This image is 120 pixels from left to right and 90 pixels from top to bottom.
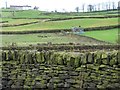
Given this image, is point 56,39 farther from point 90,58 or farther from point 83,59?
point 90,58

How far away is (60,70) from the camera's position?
10.9m

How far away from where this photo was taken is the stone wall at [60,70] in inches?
406

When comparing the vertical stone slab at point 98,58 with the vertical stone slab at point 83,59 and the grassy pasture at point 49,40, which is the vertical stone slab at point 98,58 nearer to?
the vertical stone slab at point 83,59

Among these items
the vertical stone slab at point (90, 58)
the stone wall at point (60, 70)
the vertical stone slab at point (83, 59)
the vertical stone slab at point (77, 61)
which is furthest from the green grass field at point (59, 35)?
the vertical stone slab at point (90, 58)

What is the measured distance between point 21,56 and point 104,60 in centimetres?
263

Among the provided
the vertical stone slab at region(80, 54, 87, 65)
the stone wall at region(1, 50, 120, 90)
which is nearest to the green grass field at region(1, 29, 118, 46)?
the stone wall at region(1, 50, 120, 90)

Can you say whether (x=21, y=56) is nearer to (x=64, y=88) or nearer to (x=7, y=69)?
(x=7, y=69)

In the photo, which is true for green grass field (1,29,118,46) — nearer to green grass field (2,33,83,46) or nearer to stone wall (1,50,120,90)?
green grass field (2,33,83,46)

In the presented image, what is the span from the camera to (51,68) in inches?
433

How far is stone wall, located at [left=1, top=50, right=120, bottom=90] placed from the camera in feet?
33.8

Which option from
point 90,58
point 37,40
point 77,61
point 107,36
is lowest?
point 37,40

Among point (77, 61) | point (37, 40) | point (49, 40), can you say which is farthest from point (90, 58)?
point (37, 40)

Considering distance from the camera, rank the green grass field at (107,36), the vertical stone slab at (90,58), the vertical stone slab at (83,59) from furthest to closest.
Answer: the green grass field at (107,36)
the vertical stone slab at (83,59)
the vertical stone slab at (90,58)

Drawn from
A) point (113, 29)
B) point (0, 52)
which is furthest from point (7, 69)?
point (113, 29)
